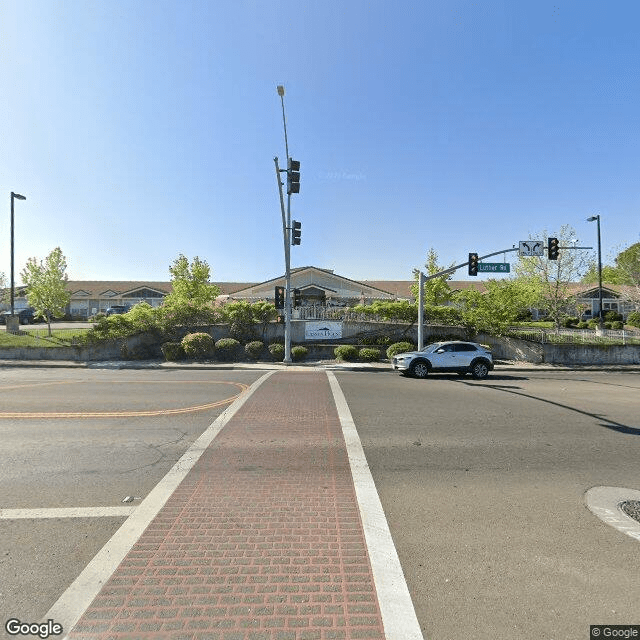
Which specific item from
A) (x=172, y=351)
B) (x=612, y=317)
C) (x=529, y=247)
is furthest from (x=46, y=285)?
(x=612, y=317)

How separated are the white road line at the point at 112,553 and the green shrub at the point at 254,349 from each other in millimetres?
16661

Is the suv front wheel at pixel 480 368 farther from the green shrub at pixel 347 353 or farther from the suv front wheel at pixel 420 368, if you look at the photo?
the green shrub at pixel 347 353

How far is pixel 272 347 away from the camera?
22719mm

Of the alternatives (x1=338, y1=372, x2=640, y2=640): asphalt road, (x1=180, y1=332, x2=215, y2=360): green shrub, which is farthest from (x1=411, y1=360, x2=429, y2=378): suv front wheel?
(x1=180, y1=332, x2=215, y2=360): green shrub

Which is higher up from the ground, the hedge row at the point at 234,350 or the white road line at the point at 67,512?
the hedge row at the point at 234,350

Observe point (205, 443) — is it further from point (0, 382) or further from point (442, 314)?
point (442, 314)

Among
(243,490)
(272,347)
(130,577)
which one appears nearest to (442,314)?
(272,347)

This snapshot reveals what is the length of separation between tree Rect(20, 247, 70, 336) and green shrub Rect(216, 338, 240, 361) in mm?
12410

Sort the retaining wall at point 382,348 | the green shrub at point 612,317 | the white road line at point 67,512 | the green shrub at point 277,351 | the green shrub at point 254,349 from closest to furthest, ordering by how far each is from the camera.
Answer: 1. the white road line at point 67,512
2. the retaining wall at point 382,348
3. the green shrub at point 254,349
4. the green shrub at point 277,351
5. the green shrub at point 612,317

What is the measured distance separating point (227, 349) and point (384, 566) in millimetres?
20164

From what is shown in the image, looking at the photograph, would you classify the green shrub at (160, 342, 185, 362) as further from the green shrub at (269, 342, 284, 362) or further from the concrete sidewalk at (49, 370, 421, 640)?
the concrete sidewalk at (49, 370, 421, 640)

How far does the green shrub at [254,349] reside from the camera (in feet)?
73.3

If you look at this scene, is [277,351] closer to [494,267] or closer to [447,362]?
[447,362]

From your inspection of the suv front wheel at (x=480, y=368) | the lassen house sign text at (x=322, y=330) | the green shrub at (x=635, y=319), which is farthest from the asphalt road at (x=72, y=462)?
the green shrub at (x=635, y=319)
